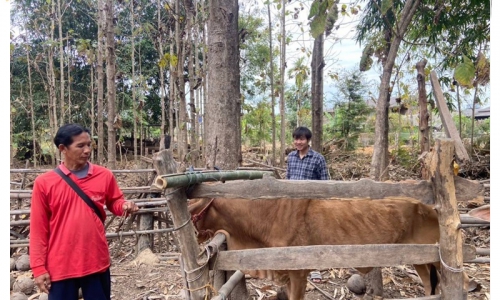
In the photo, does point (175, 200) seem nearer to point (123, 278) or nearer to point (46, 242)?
point (46, 242)

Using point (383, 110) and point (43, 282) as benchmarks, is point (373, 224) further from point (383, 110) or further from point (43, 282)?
point (43, 282)

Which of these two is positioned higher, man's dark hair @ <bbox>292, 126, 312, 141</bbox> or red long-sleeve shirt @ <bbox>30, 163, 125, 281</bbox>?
man's dark hair @ <bbox>292, 126, 312, 141</bbox>

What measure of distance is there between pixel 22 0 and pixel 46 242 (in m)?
17.8

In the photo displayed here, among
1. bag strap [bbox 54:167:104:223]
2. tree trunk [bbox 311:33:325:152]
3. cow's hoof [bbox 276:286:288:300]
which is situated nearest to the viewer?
bag strap [bbox 54:167:104:223]

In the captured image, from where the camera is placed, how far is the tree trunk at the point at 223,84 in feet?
A: 13.7

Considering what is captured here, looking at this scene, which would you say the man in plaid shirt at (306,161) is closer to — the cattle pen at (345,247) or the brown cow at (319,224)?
the brown cow at (319,224)

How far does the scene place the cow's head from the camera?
129 inches

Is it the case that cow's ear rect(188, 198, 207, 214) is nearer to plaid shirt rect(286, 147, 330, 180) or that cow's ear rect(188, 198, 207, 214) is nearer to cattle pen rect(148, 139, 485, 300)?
cattle pen rect(148, 139, 485, 300)

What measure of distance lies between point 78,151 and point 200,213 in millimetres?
1138

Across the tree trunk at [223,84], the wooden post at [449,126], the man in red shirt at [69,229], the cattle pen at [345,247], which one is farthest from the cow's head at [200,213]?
the wooden post at [449,126]

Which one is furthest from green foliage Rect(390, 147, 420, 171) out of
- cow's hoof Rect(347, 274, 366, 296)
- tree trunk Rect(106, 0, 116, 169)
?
tree trunk Rect(106, 0, 116, 169)

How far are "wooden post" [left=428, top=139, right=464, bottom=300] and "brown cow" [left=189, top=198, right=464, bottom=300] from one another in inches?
50.6

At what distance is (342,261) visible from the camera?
8.34ft

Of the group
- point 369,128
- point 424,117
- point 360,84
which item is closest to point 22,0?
point 360,84
